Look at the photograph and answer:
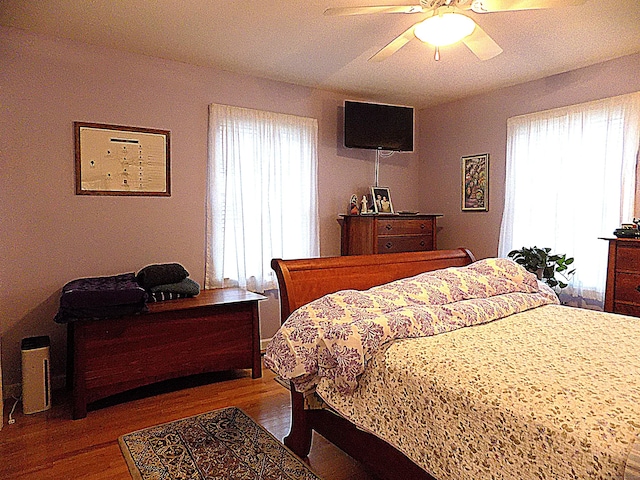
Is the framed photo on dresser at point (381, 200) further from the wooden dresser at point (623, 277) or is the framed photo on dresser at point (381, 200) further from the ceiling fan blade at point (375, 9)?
the ceiling fan blade at point (375, 9)

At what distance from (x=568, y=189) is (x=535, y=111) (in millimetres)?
767

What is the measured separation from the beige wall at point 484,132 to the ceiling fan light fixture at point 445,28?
Result: 1934 millimetres

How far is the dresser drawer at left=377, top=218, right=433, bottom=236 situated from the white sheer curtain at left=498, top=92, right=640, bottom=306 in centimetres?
71

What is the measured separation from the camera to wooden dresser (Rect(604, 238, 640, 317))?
116 inches

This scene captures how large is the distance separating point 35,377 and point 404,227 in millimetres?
3170

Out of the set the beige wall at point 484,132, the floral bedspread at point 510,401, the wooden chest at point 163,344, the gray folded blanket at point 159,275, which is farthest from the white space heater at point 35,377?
the beige wall at point 484,132

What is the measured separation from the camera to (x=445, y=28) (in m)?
2.23

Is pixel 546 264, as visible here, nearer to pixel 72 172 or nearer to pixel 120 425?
pixel 120 425

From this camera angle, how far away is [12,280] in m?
A: 3.06

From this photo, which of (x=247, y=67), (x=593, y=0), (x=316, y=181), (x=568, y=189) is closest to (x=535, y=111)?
(x=568, y=189)

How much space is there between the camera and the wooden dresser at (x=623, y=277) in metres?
2.95

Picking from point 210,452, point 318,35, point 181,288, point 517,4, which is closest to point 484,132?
point 318,35

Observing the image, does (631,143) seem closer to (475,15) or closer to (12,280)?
(475,15)

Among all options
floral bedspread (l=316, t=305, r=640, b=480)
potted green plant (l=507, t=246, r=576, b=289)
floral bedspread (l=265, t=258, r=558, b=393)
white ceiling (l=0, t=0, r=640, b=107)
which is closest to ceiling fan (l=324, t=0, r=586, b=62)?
white ceiling (l=0, t=0, r=640, b=107)
